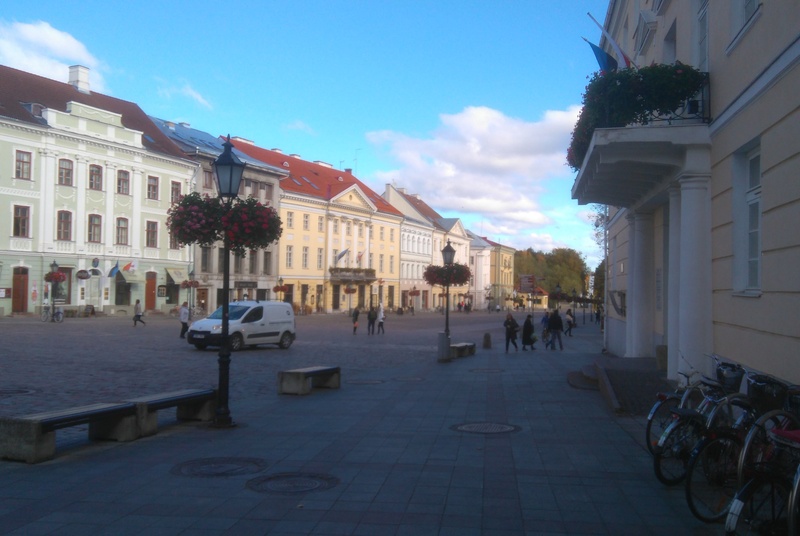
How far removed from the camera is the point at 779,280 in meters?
8.36

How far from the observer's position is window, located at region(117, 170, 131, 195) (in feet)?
178

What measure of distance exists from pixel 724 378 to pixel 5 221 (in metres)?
48.1

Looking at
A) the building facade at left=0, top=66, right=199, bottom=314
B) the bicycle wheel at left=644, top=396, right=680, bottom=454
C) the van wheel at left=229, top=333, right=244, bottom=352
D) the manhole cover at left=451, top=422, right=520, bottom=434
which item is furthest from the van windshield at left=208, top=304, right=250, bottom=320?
the building facade at left=0, top=66, right=199, bottom=314

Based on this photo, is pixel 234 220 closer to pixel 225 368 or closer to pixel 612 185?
pixel 225 368

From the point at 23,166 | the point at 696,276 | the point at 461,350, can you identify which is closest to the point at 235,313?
the point at 461,350

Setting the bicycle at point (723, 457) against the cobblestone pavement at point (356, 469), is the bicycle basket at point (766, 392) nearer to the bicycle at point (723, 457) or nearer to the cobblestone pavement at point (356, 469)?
the bicycle at point (723, 457)

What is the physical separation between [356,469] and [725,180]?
668 cm

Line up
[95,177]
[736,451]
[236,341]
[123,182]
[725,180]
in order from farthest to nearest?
[123,182], [95,177], [236,341], [725,180], [736,451]

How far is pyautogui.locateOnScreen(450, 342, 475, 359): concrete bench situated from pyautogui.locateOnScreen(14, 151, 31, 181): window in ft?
111

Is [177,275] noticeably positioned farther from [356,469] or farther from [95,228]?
[356,469]

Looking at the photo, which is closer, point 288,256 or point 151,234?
point 151,234

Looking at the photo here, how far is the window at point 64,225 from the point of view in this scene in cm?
4988

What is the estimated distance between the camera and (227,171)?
1127 cm

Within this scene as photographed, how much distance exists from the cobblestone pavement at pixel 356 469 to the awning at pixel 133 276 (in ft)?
131
